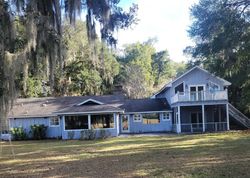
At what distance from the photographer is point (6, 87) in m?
12.3

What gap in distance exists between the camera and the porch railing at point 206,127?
33.4 metres

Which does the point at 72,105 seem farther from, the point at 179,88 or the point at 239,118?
the point at 239,118

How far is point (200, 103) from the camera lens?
109ft

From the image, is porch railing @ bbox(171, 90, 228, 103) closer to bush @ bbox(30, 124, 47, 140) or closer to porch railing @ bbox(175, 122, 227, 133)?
porch railing @ bbox(175, 122, 227, 133)

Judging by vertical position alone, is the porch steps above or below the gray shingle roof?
below

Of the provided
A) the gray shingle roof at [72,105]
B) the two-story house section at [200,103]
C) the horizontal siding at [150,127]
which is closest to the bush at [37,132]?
the gray shingle roof at [72,105]

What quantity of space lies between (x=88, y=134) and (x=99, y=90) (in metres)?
19.2

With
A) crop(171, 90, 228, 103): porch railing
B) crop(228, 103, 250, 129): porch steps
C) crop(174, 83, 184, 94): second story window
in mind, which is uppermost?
crop(174, 83, 184, 94): second story window

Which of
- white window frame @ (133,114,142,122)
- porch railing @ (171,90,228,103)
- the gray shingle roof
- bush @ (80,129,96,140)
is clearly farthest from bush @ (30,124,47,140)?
porch railing @ (171,90,228,103)

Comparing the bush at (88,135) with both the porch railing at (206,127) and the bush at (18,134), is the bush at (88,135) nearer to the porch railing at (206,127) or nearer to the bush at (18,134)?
the bush at (18,134)

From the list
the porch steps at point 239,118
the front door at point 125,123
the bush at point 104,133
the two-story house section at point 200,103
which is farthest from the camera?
the front door at point 125,123

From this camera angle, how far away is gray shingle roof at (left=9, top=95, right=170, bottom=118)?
33500mm

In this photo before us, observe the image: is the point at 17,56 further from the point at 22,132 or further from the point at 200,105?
the point at 200,105

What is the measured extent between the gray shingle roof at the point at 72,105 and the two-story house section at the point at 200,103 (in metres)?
1.86
